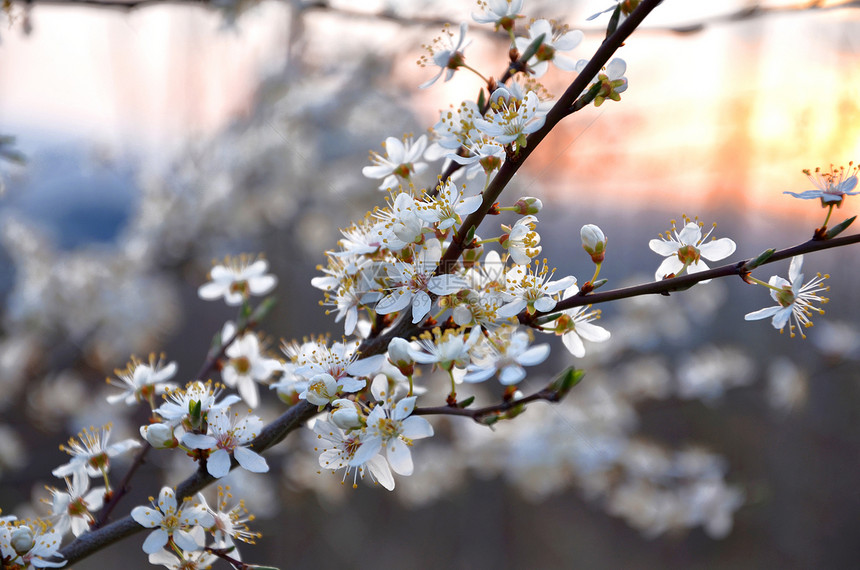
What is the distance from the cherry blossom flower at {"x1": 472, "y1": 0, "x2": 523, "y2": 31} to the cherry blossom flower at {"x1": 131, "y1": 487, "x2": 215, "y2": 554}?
28.3 inches

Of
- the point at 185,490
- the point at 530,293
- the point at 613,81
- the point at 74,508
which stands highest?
the point at 613,81

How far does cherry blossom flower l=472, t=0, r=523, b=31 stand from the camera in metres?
0.74

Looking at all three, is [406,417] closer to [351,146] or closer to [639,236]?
[351,146]

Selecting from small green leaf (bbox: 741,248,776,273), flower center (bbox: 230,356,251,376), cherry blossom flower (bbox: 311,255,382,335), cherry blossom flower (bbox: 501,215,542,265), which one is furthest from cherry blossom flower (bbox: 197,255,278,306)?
small green leaf (bbox: 741,248,776,273)

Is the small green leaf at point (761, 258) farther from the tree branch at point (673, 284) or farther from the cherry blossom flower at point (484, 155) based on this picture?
the cherry blossom flower at point (484, 155)

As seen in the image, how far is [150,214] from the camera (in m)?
3.25

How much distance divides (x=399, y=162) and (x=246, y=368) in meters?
0.41

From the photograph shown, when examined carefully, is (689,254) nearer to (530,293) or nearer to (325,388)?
(530,293)

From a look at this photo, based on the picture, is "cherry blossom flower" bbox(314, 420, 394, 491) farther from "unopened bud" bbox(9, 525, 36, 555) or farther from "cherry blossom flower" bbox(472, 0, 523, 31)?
"cherry blossom flower" bbox(472, 0, 523, 31)

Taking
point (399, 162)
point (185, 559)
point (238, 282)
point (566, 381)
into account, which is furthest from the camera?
point (238, 282)

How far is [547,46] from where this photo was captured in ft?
2.45

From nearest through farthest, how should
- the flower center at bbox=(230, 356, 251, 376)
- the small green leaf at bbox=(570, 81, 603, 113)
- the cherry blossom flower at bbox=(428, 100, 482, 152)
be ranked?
the small green leaf at bbox=(570, 81, 603, 113) → the cherry blossom flower at bbox=(428, 100, 482, 152) → the flower center at bbox=(230, 356, 251, 376)

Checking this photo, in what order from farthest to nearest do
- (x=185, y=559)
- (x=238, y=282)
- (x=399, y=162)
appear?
1. (x=238, y=282)
2. (x=399, y=162)
3. (x=185, y=559)

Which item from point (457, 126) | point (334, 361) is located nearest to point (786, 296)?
point (457, 126)
